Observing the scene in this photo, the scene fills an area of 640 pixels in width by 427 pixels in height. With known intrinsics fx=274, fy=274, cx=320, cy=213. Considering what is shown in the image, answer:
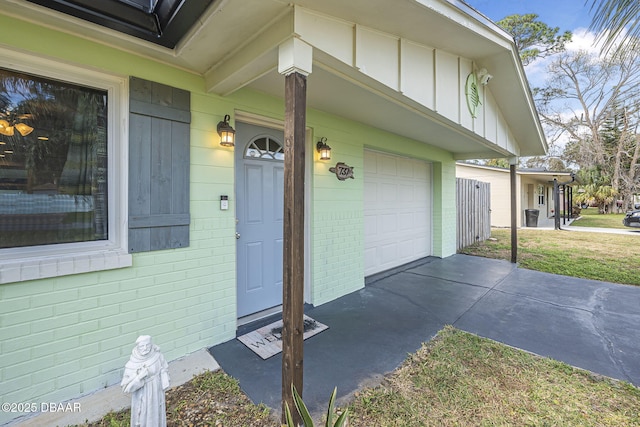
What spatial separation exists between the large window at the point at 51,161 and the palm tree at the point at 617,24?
3.28 meters

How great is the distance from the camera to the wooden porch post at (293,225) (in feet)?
5.83

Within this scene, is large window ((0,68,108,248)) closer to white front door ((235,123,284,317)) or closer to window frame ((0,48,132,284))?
window frame ((0,48,132,284))

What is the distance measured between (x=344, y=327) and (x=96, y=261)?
2457 millimetres

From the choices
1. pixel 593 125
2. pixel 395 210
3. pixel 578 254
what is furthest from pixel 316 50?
pixel 593 125

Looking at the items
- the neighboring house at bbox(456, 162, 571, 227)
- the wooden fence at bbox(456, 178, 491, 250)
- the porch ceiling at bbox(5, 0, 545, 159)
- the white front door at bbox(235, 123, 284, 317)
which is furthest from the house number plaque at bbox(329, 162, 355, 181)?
the neighboring house at bbox(456, 162, 571, 227)

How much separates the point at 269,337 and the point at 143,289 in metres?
1.31

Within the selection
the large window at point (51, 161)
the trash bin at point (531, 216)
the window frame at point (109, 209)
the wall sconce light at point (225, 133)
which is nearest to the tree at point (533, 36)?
the trash bin at point (531, 216)

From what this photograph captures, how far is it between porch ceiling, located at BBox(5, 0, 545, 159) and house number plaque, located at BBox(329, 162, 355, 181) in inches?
28.3

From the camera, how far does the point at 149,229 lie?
238 cm

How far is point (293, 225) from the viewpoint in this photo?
178 centimetres

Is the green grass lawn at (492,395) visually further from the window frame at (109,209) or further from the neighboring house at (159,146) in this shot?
the window frame at (109,209)

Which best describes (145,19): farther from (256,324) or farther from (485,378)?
(485,378)

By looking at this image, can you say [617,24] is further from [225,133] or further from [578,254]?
[578,254]

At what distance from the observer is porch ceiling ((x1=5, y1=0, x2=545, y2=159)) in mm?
1847
